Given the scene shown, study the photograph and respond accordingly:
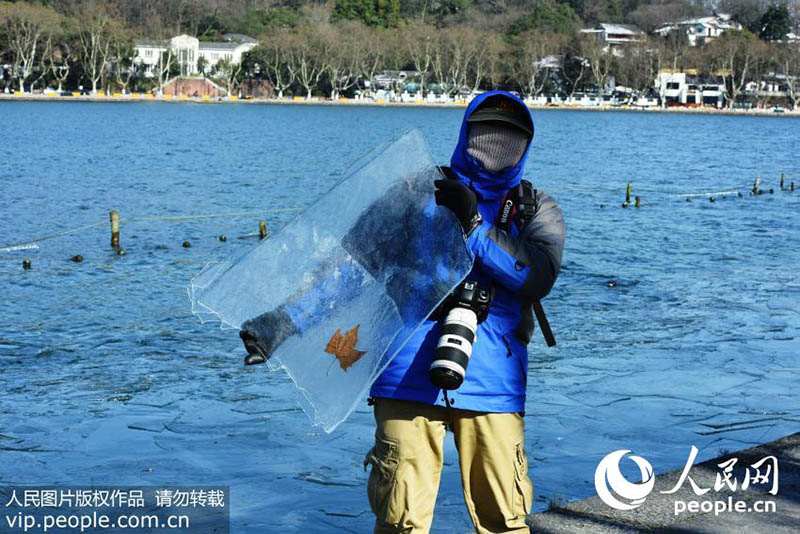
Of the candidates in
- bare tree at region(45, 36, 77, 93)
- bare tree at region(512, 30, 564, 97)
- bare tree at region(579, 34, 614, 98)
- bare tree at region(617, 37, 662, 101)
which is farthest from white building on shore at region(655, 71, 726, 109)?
bare tree at region(45, 36, 77, 93)

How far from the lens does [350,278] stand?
337 cm

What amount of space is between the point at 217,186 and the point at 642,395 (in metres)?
31.9

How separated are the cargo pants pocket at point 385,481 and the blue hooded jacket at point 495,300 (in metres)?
0.17

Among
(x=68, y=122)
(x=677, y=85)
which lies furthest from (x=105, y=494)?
(x=677, y=85)

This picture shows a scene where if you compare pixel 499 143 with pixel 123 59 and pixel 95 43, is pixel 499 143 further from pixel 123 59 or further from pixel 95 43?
pixel 123 59

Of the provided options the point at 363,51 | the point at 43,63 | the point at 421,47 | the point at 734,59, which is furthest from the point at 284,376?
the point at 734,59

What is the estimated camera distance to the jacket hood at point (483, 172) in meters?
3.32

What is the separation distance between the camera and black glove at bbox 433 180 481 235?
317 cm

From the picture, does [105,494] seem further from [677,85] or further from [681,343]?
[677,85]

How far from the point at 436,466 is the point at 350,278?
0.68 m

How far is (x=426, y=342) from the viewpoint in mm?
3326

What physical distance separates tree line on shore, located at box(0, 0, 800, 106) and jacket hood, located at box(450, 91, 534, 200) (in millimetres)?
123651

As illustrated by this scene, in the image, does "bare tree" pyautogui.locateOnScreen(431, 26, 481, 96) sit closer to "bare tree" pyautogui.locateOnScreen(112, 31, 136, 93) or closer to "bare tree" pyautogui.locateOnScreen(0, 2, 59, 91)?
"bare tree" pyautogui.locateOnScreen(112, 31, 136, 93)

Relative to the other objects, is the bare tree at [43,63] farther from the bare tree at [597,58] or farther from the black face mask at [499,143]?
the black face mask at [499,143]
